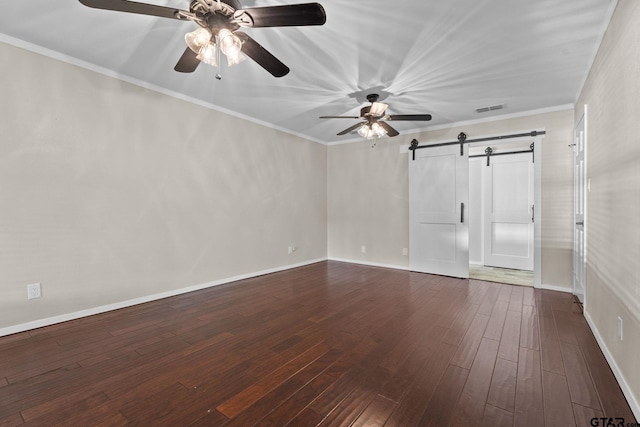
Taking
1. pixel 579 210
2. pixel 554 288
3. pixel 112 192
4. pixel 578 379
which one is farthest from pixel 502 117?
pixel 112 192

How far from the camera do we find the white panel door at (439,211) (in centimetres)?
460

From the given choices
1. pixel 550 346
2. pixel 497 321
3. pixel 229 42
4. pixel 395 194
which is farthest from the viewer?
pixel 395 194

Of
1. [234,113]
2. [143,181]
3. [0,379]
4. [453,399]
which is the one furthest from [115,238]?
[453,399]

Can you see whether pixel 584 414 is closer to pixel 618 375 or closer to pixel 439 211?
pixel 618 375

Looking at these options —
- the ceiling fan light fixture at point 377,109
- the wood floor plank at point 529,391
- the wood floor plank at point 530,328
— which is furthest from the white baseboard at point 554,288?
the ceiling fan light fixture at point 377,109

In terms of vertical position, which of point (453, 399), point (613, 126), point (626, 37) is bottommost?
point (453, 399)

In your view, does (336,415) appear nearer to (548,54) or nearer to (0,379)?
(0,379)

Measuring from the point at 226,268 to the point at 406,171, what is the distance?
3526mm

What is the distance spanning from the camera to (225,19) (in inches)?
71.6

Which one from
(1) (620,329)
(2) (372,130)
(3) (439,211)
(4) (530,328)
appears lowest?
(4) (530,328)

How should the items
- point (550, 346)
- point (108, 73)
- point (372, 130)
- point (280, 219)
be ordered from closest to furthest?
point (550, 346) < point (108, 73) < point (372, 130) < point (280, 219)

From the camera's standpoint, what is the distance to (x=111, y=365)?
6.69 ft

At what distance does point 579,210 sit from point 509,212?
218 cm

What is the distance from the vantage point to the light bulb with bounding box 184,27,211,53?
6.17 ft
